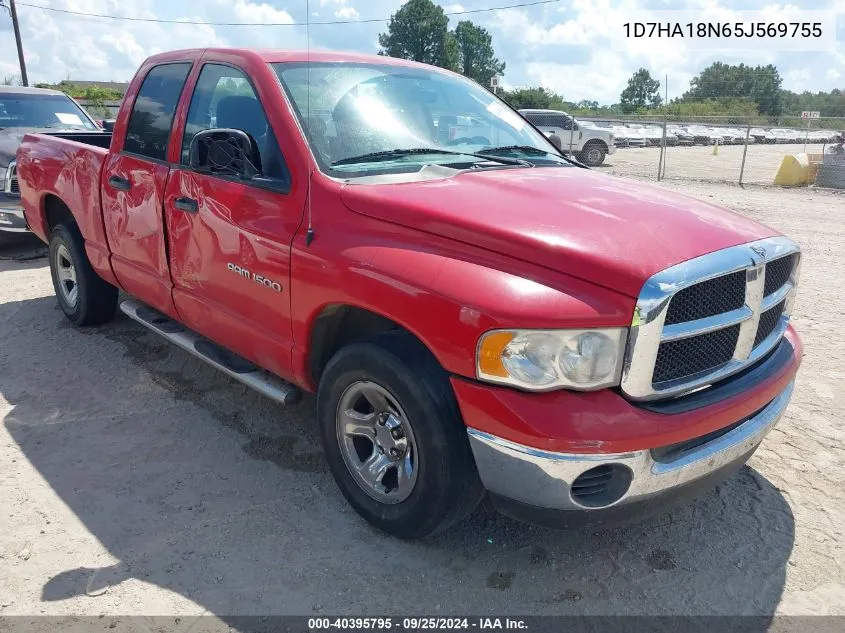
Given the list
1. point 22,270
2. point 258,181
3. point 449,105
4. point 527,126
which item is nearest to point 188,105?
point 258,181

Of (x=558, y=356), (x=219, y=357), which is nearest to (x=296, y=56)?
(x=219, y=357)

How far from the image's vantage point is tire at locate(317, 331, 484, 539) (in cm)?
255

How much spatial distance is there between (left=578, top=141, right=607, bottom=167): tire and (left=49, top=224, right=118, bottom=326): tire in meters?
20.0

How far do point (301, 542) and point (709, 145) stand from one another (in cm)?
4252

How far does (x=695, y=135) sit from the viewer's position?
3916 cm

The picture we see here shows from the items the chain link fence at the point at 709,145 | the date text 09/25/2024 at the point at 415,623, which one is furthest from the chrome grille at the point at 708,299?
the chain link fence at the point at 709,145

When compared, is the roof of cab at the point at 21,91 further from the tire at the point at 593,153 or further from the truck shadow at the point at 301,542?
the tire at the point at 593,153

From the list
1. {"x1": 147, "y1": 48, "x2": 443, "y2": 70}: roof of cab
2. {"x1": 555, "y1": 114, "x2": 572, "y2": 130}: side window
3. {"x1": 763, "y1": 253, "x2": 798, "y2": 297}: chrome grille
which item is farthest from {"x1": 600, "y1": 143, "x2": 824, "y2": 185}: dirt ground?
{"x1": 763, "y1": 253, "x2": 798, "y2": 297}: chrome grille

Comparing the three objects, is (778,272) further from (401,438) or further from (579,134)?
(579,134)

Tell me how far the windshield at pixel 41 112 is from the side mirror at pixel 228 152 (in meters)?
7.09

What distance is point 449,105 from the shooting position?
3881 mm

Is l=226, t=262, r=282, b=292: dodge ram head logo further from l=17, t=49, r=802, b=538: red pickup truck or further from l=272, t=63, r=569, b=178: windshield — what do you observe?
l=272, t=63, r=569, b=178: windshield

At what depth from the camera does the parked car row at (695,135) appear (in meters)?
34.2

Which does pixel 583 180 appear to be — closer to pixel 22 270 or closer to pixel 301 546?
pixel 301 546
